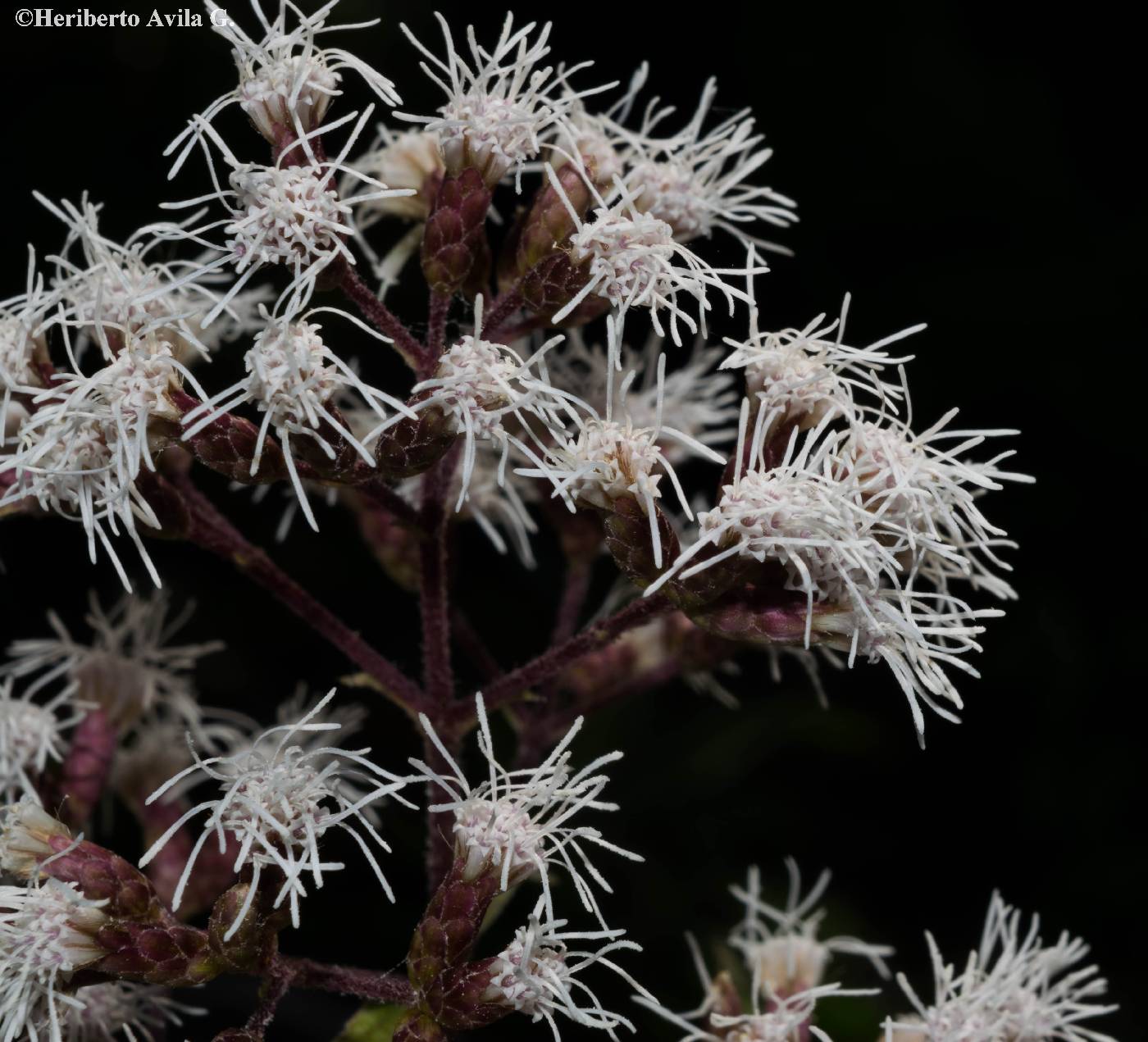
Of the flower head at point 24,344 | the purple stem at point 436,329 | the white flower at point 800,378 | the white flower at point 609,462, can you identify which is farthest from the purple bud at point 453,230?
the flower head at point 24,344

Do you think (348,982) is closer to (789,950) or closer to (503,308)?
(789,950)

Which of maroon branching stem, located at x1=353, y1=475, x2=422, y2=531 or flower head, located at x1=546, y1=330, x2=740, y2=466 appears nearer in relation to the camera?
maroon branching stem, located at x1=353, y1=475, x2=422, y2=531

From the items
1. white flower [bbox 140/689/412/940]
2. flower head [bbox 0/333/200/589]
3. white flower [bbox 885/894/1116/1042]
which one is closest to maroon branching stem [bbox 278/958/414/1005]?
white flower [bbox 140/689/412/940]

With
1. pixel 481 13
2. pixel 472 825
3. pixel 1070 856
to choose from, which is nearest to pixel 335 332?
pixel 481 13

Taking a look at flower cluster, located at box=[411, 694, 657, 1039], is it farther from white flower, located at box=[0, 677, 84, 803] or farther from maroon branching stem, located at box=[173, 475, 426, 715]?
white flower, located at box=[0, 677, 84, 803]

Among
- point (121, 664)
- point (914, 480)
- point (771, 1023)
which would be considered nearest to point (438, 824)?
point (771, 1023)

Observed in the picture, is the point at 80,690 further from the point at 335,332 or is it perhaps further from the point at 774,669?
the point at 774,669

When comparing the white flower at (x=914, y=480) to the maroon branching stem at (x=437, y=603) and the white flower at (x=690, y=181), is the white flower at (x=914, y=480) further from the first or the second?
the maroon branching stem at (x=437, y=603)

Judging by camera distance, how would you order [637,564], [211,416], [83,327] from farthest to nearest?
[83,327] < [637,564] < [211,416]
